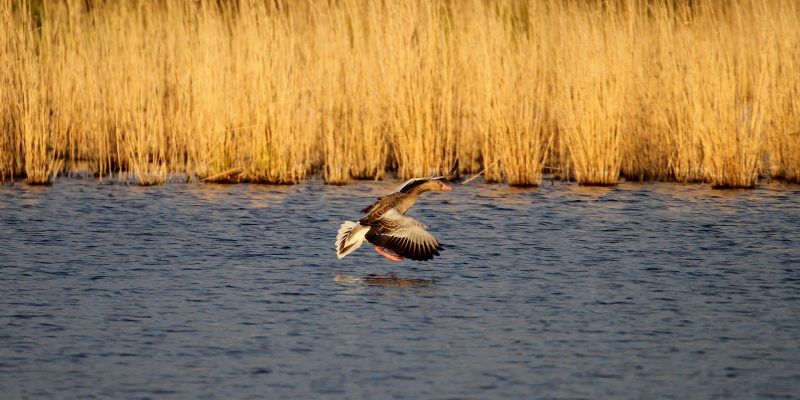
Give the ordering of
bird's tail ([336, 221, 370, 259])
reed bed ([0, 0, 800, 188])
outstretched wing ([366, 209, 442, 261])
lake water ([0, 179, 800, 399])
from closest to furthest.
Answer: lake water ([0, 179, 800, 399]), outstretched wing ([366, 209, 442, 261]), bird's tail ([336, 221, 370, 259]), reed bed ([0, 0, 800, 188])

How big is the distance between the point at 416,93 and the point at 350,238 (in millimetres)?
4011

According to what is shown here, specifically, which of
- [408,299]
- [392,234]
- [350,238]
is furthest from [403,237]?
[408,299]

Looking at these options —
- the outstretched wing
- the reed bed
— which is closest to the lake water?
the outstretched wing

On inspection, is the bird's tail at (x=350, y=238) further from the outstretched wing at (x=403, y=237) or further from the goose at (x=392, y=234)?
the outstretched wing at (x=403, y=237)

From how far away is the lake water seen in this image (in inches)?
231

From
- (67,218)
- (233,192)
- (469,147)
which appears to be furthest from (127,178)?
(469,147)

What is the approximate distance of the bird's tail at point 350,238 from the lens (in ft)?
28.5

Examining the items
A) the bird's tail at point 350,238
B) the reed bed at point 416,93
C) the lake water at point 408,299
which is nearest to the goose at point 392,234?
the bird's tail at point 350,238

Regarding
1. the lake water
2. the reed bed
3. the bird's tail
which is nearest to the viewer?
the lake water

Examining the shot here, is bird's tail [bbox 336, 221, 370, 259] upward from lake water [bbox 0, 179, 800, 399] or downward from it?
upward

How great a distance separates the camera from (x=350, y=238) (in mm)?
8688

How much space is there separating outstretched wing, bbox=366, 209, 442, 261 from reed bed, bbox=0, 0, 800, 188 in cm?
397

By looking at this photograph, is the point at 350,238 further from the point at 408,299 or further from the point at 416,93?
the point at 416,93

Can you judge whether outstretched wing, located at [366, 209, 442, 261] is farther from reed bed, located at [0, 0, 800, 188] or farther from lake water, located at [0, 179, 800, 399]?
reed bed, located at [0, 0, 800, 188]
